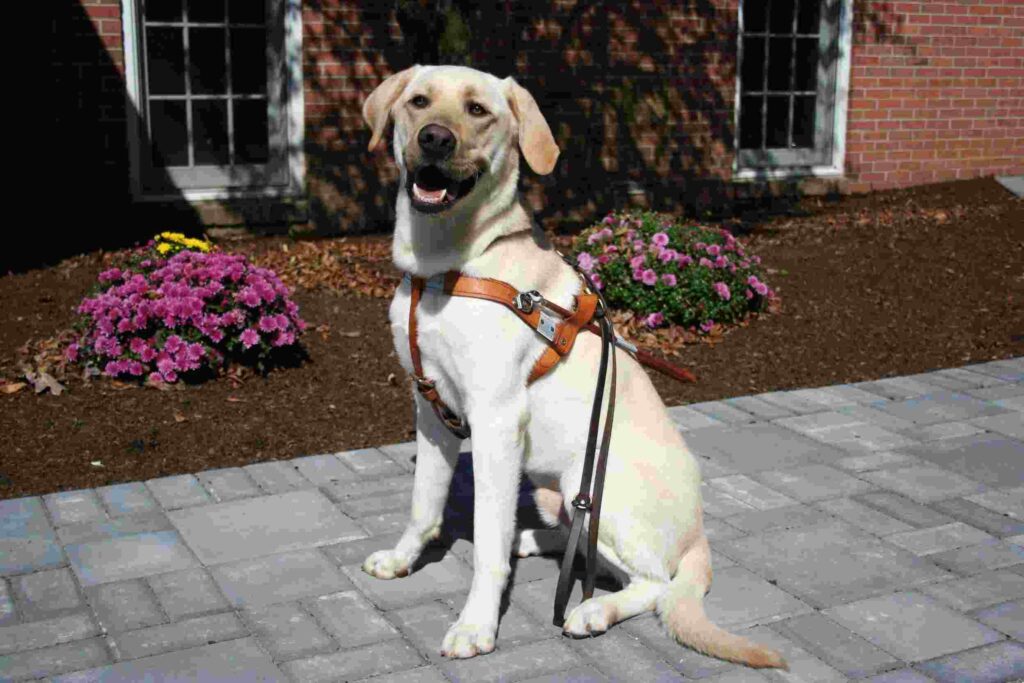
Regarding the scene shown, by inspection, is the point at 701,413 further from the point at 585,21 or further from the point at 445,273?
the point at 585,21

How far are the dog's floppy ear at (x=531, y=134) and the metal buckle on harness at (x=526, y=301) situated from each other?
393mm

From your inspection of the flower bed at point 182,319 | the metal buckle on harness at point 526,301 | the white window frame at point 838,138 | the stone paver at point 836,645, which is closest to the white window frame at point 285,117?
the flower bed at point 182,319

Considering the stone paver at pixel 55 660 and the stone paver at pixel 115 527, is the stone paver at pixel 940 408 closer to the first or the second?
the stone paver at pixel 115 527

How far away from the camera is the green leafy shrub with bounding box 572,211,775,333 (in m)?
7.34

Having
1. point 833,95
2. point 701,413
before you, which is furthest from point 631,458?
point 833,95

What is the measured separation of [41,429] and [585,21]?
21.7 feet

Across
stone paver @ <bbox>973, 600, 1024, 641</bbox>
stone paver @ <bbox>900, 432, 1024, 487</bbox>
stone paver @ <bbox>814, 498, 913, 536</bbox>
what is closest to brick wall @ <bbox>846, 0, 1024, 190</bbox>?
stone paver @ <bbox>900, 432, 1024, 487</bbox>

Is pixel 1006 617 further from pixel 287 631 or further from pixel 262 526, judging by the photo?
pixel 262 526

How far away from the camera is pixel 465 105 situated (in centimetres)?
350

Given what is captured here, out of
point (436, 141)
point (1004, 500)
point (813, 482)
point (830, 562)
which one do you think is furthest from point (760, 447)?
point (436, 141)

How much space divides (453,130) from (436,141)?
0.26 feet

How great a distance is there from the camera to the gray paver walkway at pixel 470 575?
342 centimetres

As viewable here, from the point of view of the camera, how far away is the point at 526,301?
362cm

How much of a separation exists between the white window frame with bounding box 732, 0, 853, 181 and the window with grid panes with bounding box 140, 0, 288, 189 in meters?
4.67
